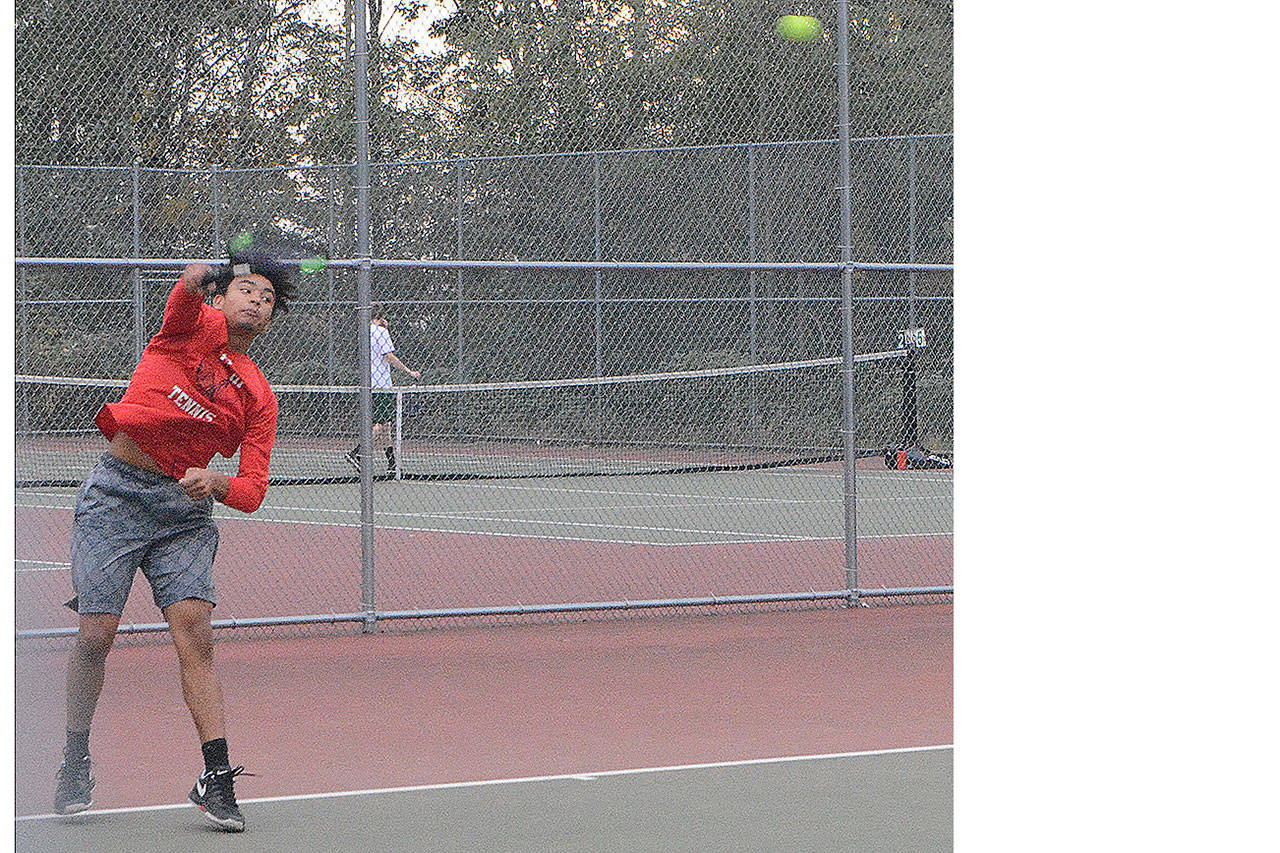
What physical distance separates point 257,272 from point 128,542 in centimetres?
79

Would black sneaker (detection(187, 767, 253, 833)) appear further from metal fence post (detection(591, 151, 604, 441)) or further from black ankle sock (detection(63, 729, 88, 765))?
metal fence post (detection(591, 151, 604, 441))

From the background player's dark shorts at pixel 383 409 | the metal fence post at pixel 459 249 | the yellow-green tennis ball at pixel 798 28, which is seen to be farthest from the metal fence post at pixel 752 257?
the yellow-green tennis ball at pixel 798 28

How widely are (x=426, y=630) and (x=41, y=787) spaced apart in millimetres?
3786

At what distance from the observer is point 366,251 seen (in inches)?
326

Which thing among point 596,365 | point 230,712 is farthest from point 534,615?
point 596,365

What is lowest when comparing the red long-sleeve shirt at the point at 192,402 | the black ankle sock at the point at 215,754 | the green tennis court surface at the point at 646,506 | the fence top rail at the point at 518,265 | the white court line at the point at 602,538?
the black ankle sock at the point at 215,754

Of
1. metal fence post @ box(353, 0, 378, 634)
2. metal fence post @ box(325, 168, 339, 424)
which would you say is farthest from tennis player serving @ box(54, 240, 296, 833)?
metal fence post @ box(325, 168, 339, 424)

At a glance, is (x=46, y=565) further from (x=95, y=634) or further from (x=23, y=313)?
(x=95, y=634)

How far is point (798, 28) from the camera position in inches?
415

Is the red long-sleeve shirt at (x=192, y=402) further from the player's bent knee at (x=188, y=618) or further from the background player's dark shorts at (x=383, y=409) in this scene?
the background player's dark shorts at (x=383, y=409)

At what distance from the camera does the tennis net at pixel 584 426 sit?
51.2ft

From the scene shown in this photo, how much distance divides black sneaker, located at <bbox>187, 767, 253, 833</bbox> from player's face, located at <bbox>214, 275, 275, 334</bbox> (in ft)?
3.83

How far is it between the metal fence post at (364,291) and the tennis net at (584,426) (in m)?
6.73

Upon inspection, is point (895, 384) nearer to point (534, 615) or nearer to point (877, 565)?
point (877, 565)
